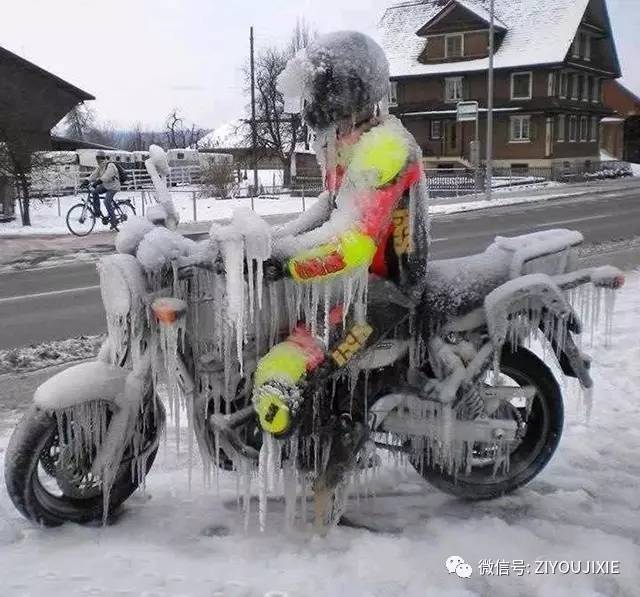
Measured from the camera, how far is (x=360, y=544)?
305 cm

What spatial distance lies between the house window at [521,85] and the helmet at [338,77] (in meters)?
44.7

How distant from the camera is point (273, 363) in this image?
9.39 ft

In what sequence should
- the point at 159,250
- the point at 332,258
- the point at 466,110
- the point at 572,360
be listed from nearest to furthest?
the point at 332,258
the point at 159,250
the point at 572,360
the point at 466,110

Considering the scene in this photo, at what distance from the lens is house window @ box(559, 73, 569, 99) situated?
45.2 metres

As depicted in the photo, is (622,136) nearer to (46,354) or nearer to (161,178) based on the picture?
(46,354)

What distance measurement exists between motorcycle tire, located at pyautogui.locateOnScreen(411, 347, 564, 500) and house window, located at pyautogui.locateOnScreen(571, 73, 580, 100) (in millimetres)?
47099

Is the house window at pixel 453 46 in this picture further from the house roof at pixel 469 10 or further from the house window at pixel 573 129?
the house window at pixel 573 129

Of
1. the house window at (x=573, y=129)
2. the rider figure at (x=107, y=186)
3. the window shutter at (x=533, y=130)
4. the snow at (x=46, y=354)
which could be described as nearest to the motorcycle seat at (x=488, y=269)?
the snow at (x=46, y=354)

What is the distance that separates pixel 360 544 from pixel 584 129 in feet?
165

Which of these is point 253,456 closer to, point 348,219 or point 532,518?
point 348,219

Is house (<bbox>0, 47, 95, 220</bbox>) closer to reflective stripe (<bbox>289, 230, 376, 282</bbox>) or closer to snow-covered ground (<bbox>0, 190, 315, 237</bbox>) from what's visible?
snow-covered ground (<bbox>0, 190, 315, 237</bbox>)

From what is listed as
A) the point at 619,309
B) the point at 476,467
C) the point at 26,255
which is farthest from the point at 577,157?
the point at 476,467

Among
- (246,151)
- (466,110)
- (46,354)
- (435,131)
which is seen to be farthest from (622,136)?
(46,354)

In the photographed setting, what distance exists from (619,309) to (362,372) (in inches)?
186
